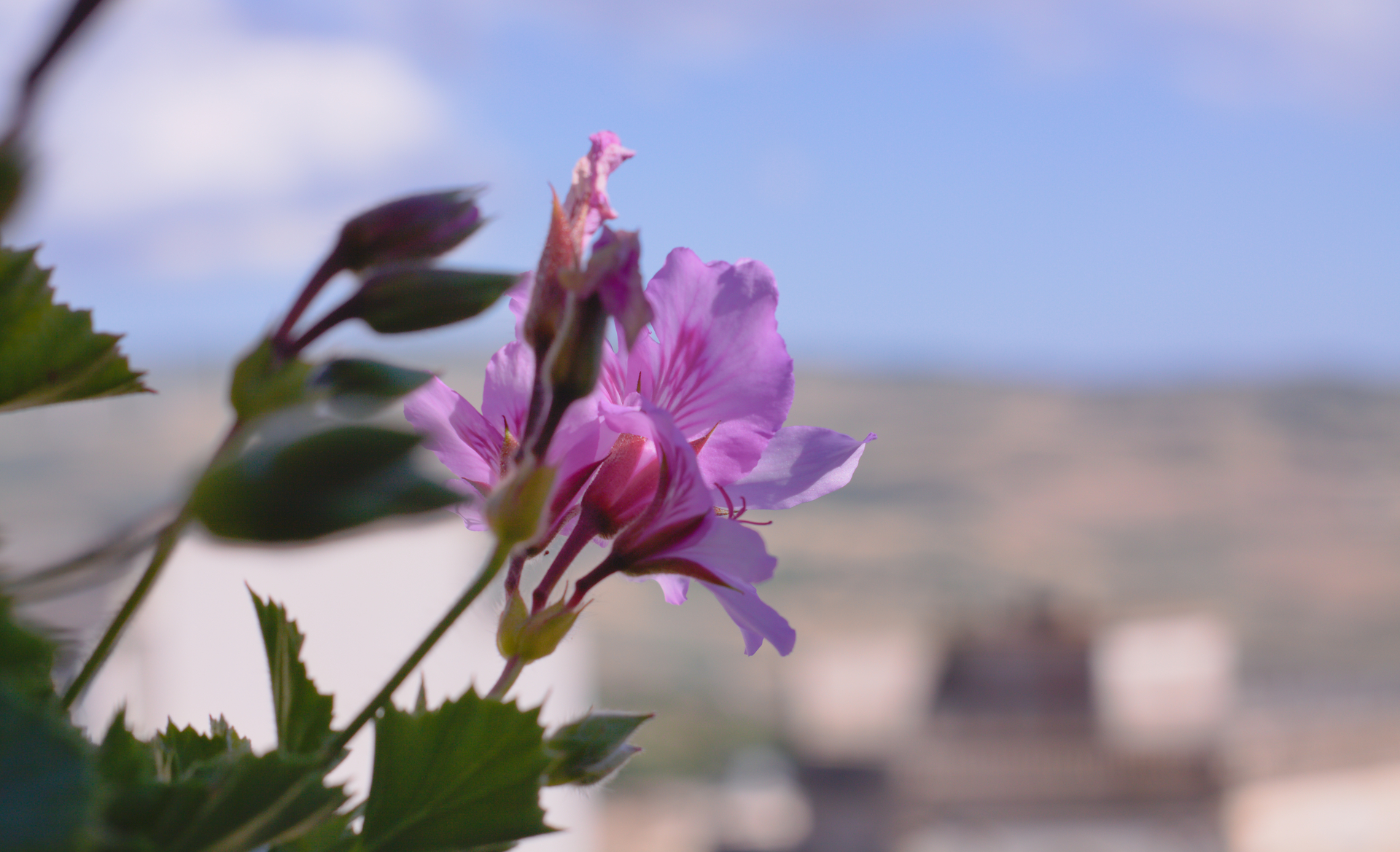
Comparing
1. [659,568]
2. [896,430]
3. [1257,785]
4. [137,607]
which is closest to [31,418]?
[137,607]

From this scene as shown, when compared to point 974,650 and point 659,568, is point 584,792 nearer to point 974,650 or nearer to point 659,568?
point 659,568

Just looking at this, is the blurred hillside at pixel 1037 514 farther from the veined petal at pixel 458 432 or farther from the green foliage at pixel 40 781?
the green foliage at pixel 40 781

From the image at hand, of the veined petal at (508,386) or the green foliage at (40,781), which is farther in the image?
the veined petal at (508,386)

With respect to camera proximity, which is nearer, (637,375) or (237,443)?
(237,443)

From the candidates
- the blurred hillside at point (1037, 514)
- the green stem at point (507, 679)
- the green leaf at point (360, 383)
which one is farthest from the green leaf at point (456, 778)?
the blurred hillside at point (1037, 514)

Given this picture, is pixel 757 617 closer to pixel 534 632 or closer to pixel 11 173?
pixel 534 632

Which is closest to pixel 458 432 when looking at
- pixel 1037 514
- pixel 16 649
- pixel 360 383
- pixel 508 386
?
pixel 508 386
